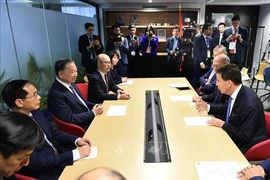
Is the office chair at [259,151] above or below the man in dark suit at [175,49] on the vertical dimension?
below

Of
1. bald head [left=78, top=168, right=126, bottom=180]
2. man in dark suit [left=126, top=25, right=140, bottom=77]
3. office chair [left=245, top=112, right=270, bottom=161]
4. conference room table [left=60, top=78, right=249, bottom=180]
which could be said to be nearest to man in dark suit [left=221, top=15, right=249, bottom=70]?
man in dark suit [left=126, top=25, right=140, bottom=77]

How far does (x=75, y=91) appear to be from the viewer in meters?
2.40

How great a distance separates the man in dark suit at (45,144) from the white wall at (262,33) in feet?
22.8

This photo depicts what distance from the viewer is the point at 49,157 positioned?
145 cm

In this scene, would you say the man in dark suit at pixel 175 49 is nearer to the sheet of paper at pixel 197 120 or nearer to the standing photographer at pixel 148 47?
the standing photographer at pixel 148 47

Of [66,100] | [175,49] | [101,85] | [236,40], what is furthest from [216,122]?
[175,49]

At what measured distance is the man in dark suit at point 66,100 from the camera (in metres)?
2.08

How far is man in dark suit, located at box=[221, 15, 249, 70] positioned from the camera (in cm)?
446

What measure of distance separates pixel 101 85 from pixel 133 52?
2.80m

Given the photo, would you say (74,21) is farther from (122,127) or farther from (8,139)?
(8,139)

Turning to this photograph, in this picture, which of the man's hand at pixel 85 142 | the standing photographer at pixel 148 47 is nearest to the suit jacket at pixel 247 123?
the man's hand at pixel 85 142

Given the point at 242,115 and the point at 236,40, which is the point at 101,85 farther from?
the point at 236,40

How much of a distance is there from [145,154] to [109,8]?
234 inches

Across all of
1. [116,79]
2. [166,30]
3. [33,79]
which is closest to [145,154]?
[116,79]
